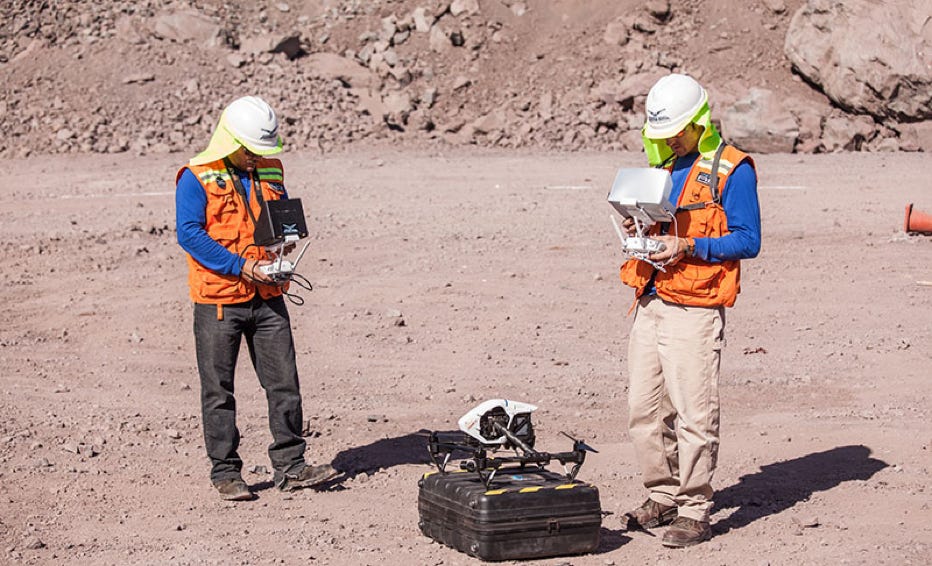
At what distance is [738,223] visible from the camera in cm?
627

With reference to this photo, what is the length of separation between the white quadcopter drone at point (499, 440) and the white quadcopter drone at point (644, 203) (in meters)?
0.88

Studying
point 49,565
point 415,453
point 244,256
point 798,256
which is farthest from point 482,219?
point 49,565

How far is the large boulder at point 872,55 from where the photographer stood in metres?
24.0

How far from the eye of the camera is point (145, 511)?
7.17m

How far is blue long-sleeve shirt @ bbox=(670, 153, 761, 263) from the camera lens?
6.24m

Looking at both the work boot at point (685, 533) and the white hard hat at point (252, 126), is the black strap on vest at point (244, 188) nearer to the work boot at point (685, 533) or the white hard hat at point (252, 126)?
the white hard hat at point (252, 126)

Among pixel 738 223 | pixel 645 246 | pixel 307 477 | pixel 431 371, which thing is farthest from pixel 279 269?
pixel 431 371

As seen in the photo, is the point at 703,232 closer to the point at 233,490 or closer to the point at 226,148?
the point at 226,148

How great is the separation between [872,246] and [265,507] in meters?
8.53

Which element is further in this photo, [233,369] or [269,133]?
[233,369]

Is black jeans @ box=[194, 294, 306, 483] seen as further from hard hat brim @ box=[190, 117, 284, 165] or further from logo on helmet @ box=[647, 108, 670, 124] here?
logo on helmet @ box=[647, 108, 670, 124]

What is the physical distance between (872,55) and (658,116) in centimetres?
1940

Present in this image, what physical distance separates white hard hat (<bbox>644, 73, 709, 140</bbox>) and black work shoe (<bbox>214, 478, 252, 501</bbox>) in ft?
9.08

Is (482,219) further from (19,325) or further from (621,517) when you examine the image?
(621,517)
